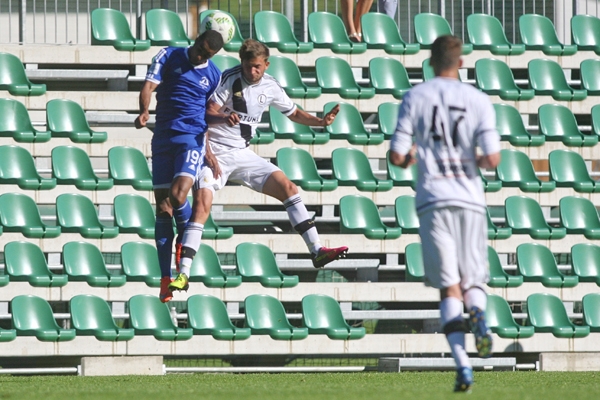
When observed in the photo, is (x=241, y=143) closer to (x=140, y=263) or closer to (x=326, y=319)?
(x=140, y=263)

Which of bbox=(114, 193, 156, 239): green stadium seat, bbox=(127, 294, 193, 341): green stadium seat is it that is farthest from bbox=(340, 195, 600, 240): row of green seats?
bbox=(127, 294, 193, 341): green stadium seat

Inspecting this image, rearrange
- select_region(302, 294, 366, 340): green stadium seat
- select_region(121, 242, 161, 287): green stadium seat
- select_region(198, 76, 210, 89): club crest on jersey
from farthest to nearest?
select_region(302, 294, 366, 340): green stadium seat
select_region(121, 242, 161, 287): green stadium seat
select_region(198, 76, 210, 89): club crest on jersey

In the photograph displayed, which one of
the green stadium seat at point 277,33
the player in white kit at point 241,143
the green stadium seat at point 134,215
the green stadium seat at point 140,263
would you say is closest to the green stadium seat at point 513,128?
the green stadium seat at point 277,33

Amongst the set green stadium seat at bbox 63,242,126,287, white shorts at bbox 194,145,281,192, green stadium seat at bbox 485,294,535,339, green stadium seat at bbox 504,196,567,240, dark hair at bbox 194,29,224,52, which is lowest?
green stadium seat at bbox 485,294,535,339

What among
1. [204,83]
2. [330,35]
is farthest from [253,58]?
[330,35]

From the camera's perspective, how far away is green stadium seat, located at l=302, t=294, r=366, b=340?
1277 centimetres

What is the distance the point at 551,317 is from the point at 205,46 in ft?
20.9

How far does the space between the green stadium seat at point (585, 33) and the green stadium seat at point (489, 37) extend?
3.15 ft

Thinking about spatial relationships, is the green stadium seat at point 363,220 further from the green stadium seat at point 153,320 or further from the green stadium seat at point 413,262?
the green stadium seat at point 153,320

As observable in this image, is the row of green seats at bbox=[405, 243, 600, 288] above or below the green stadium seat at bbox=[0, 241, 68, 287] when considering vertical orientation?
below

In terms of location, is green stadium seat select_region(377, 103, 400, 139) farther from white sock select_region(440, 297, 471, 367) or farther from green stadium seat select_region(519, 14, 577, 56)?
white sock select_region(440, 297, 471, 367)

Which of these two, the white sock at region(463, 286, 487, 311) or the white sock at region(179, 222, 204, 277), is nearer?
the white sock at region(463, 286, 487, 311)

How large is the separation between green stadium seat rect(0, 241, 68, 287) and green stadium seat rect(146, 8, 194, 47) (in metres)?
3.59

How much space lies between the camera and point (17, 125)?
1370cm
